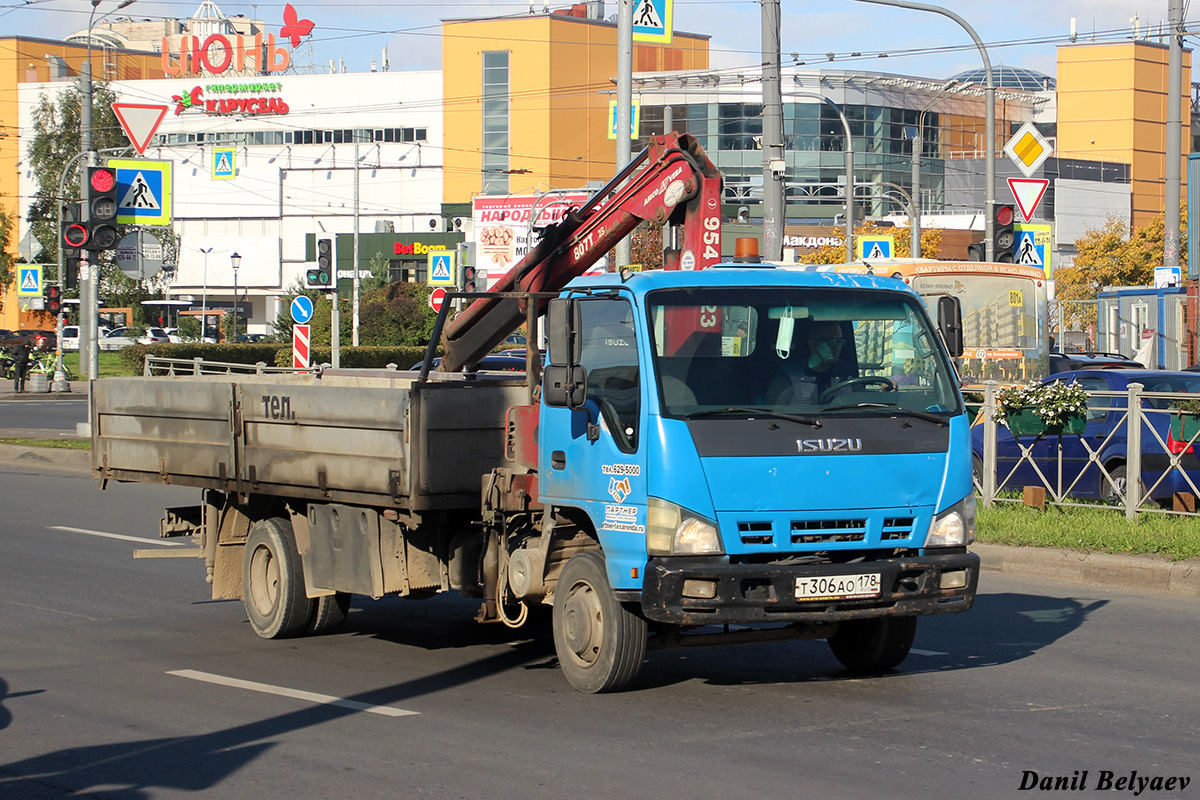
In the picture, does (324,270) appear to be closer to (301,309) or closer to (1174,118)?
(301,309)

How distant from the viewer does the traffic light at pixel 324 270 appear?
106 feet

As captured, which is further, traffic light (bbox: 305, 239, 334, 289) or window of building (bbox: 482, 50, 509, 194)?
window of building (bbox: 482, 50, 509, 194)

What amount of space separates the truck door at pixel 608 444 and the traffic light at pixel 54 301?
125 feet

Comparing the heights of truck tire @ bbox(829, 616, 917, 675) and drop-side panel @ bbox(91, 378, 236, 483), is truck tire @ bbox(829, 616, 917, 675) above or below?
below

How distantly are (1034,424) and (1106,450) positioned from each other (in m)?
0.74

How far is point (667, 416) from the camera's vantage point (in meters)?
7.06

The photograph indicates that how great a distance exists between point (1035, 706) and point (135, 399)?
6.62m

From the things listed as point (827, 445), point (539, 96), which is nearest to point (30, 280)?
point (827, 445)

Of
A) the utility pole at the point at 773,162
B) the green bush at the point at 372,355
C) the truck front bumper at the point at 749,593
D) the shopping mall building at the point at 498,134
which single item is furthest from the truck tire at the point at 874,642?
the shopping mall building at the point at 498,134

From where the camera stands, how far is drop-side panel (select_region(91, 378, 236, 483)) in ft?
31.8

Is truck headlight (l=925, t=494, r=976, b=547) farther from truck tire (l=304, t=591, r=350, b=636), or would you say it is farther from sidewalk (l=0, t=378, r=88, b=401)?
sidewalk (l=0, t=378, r=88, b=401)

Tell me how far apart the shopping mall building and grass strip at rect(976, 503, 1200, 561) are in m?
75.7

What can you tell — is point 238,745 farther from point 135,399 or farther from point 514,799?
point 135,399

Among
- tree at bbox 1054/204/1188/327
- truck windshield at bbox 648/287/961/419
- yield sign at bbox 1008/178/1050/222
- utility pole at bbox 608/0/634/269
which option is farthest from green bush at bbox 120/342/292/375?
truck windshield at bbox 648/287/961/419
